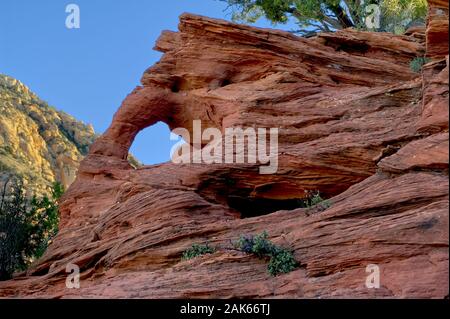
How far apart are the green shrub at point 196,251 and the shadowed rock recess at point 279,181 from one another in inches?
7.6

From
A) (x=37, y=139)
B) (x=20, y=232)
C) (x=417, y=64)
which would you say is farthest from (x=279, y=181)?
(x=37, y=139)

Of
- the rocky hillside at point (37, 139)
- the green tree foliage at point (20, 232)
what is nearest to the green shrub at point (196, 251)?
the green tree foliage at point (20, 232)

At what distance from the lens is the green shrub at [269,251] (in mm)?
11539

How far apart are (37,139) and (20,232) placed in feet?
132

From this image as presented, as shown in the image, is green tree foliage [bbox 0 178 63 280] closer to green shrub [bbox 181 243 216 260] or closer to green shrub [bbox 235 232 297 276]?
green shrub [bbox 181 243 216 260]

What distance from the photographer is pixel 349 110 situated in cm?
1698

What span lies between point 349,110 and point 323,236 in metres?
6.21

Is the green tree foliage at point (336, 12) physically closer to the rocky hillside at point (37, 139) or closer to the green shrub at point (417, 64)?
the green shrub at point (417, 64)

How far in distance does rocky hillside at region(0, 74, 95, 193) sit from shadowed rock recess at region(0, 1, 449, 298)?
29.0m

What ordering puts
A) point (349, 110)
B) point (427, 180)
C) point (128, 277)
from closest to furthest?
point (427, 180), point (128, 277), point (349, 110)
